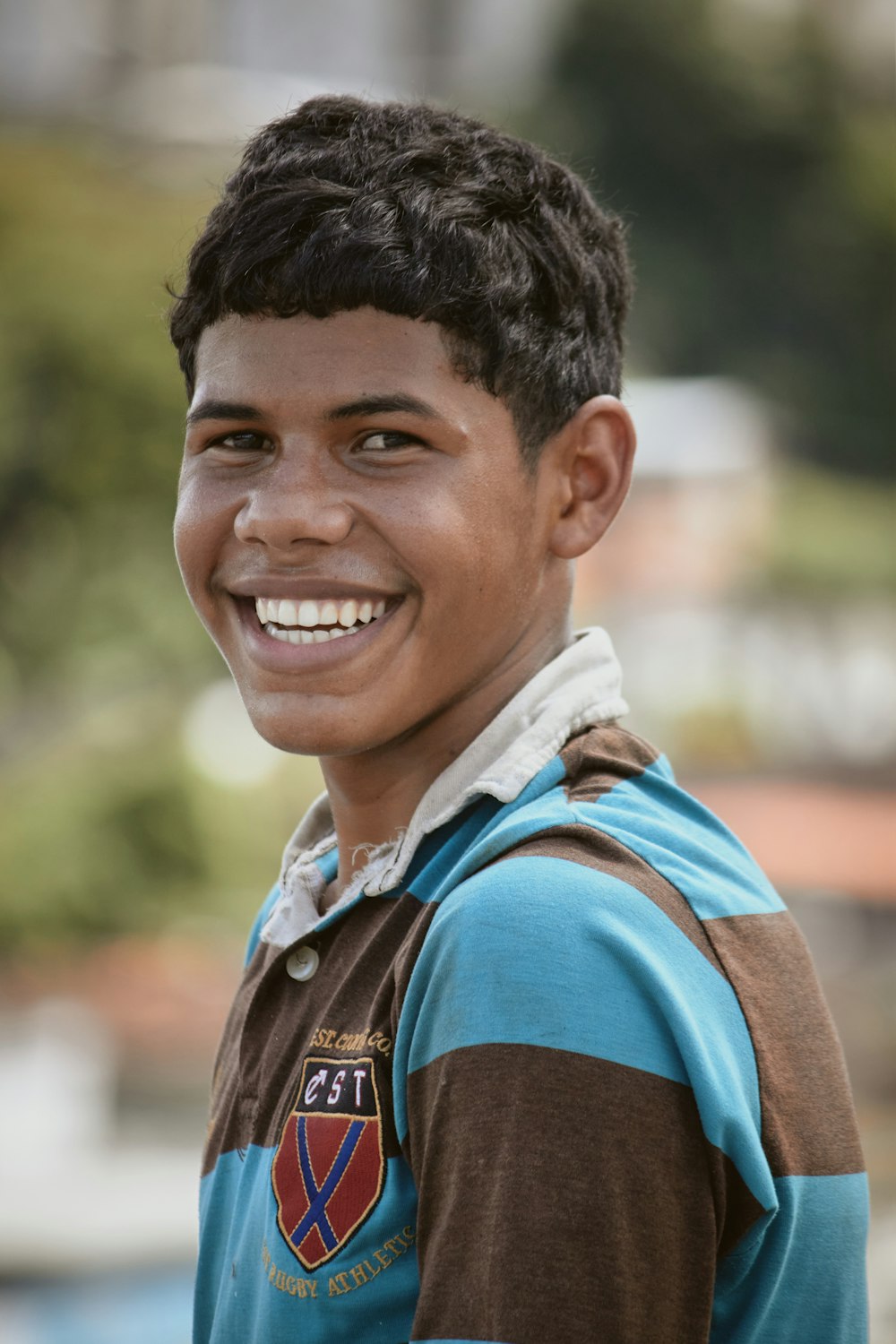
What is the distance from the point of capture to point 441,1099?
3.24 ft

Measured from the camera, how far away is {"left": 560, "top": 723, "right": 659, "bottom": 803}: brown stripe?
1173mm

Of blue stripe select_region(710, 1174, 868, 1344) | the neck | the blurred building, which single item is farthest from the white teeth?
the blurred building

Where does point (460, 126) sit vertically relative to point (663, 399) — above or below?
below

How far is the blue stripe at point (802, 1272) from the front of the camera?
1059mm

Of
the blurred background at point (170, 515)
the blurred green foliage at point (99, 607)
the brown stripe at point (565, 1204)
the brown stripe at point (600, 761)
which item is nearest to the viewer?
the brown stripe at point (565, 1204)

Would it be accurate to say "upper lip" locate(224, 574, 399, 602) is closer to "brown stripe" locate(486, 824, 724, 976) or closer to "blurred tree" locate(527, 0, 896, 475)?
"brown stripe" locate(486, 824, 724, 976)

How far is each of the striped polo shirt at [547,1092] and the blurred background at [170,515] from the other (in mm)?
626

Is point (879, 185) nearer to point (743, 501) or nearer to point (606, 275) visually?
point (743, 501)

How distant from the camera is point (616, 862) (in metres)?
1.05

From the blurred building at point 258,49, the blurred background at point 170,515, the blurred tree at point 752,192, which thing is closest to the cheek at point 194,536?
the blurred background at point 170,515

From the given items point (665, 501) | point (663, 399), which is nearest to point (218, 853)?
point (665, 501)

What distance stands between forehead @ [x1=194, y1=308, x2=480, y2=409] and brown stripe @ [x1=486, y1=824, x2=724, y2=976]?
36 centimetres

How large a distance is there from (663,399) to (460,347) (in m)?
21.7

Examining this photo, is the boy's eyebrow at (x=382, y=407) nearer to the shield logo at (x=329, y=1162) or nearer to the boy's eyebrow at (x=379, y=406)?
the boy's eyebrow at (x=379, y=406)
